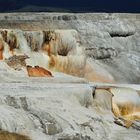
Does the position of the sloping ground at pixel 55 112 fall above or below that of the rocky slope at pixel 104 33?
below

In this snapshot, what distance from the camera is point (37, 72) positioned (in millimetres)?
21719

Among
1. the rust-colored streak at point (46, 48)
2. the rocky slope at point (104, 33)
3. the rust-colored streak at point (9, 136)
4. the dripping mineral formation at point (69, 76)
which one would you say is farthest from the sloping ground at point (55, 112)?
the rocky slope at point (104, 33)

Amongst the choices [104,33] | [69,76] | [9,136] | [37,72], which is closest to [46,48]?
[37,72]

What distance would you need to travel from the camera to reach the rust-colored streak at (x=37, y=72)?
21298 mm

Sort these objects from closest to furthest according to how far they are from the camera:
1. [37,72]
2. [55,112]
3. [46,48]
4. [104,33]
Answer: [55,112] < [37,72] < [46,48] < [104,33]

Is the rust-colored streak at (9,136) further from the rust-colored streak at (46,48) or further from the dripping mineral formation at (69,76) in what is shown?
the rust-colored streak at (46,48)

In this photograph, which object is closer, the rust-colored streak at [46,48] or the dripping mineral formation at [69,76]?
the dripping mineral formation at [69,76]

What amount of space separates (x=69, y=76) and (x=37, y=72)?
0.97 meters

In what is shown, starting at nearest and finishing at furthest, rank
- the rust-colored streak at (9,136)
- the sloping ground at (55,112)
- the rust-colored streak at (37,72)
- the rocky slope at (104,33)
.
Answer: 1. the rust-colored streak at (9,136)
2. the sloping ground at (55,112)
3. the rust-colored streak at (37,72)
4. the rocky slope at (104,33)

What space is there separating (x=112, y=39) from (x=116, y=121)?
9.42 meters

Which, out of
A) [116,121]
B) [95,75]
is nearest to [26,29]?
[95,75]

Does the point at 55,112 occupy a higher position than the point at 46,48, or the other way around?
the point at 46,48

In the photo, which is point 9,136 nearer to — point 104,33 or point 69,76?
point 69,76

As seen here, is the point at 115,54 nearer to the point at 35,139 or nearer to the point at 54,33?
the point at 54,33
